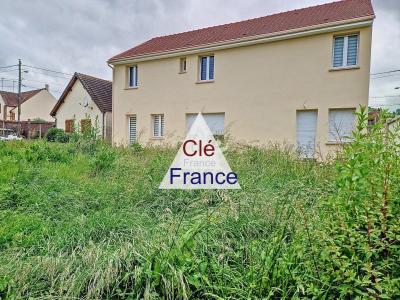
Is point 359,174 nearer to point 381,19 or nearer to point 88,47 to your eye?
point 381,19

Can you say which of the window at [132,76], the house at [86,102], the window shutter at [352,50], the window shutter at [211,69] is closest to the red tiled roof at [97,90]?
the house at [86,102]

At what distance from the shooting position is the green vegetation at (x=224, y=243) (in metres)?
1.63

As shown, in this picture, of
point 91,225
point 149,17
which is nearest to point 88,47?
point 149,17

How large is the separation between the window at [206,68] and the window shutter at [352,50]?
5880 millimetres

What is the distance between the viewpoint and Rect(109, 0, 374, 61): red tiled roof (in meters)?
10.2

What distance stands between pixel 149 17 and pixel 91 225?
12675 millimetres

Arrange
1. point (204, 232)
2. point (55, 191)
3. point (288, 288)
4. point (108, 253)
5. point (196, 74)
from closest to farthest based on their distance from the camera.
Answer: point (288, 288)
point (108, 253)
point (204, 232)
point (55, 191)
point (196, 74)

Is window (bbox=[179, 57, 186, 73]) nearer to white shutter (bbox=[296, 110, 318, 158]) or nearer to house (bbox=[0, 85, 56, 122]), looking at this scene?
white shutter (bbox=[296, 110, 318, 158])

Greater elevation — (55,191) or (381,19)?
(381,19)

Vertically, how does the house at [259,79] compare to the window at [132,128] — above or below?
above

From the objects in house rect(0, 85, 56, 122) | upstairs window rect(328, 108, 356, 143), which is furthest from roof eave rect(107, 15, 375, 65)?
house rect(0, 85, 56, 122)

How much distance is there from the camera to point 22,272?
7.13 feet

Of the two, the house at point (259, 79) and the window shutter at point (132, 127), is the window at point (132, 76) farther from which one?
the window shutter at point (132, 127)

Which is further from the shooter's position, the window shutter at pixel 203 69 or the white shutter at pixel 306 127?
the window shutter at pixel 203 69
